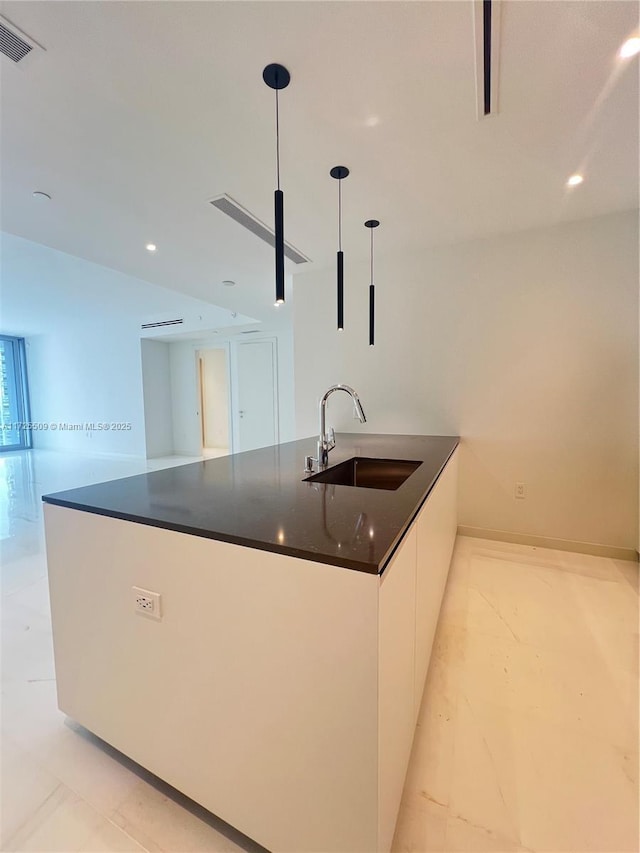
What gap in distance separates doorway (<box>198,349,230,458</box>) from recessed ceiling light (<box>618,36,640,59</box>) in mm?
7634

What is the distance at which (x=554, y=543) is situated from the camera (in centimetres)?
300

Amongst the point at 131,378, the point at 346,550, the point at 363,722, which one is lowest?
the point at 363,722

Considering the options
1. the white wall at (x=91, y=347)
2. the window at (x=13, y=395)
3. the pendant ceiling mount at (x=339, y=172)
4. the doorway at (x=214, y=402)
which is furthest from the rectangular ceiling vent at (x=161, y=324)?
the pendant ceiling mount at (x=339, y=172)

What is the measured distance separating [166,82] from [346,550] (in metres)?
2.04

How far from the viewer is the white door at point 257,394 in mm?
6840

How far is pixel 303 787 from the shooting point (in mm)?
901

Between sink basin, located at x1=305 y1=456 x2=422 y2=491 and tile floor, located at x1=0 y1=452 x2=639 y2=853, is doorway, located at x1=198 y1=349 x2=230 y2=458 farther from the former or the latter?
sink basin, located at x1=305 y1=456 x2=422 y2=491

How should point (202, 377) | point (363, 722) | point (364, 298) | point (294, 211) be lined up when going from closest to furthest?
1. point (363, 722)
2. point (294, 211)
3. point (364, 298)
4. point (202, 377)

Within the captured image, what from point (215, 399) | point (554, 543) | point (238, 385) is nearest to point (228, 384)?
point (238, 385)

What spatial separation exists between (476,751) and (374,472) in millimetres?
1318

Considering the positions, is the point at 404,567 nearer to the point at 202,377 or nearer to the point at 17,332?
the point at 202,377

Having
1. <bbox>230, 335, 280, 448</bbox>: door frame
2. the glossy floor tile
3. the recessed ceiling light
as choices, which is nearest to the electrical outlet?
the glossy floor tile

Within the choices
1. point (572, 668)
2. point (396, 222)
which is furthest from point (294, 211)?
point (572, 668)

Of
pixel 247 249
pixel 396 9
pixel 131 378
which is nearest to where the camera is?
pixel 396 9
